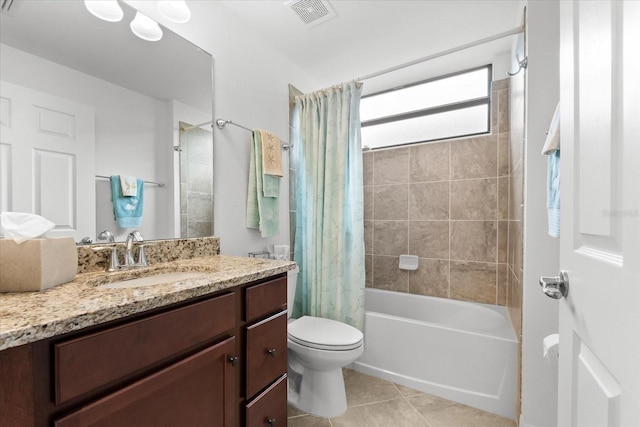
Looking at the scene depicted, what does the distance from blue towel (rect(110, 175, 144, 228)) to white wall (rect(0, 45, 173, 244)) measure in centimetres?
2

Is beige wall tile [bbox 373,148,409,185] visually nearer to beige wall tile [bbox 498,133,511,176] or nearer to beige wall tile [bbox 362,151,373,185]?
beige wall tile [bbox 362,151,373,185]

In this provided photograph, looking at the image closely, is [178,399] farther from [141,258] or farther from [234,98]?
[234,98]

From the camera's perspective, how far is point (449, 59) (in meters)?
2.20

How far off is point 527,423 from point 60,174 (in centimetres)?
238

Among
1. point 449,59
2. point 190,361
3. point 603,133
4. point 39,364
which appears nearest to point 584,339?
point 603,133

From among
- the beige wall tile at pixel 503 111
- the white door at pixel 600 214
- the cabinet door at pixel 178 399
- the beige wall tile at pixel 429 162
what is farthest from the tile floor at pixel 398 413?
the beige wall tile at pixel 503 111

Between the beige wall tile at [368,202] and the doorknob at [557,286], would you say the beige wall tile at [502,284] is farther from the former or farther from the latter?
the doorknob at [557,286]

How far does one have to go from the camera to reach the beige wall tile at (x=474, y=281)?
2203 millimetres

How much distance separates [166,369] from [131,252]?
0.65 meters

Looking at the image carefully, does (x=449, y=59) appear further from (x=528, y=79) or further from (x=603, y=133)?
(x=603, y=133)

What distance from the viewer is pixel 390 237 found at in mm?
2613

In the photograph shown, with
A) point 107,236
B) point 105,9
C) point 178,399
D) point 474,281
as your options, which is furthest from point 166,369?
point 474,281

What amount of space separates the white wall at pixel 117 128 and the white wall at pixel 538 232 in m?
1.84

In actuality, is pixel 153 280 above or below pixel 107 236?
below
